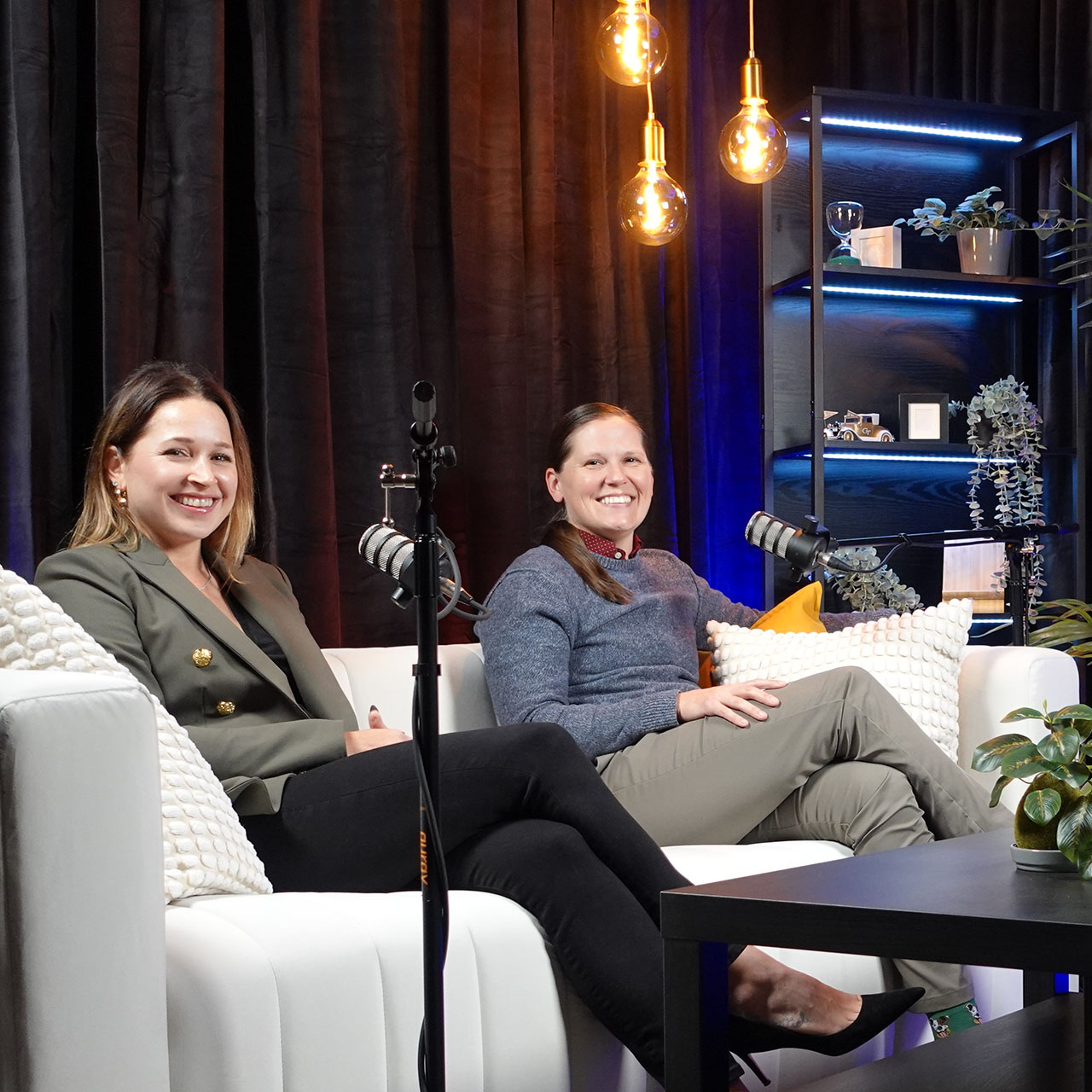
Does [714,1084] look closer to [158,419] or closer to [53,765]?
[53,765]

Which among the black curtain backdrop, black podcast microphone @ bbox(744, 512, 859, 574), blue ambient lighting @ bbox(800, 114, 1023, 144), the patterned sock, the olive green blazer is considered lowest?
the patterned sock

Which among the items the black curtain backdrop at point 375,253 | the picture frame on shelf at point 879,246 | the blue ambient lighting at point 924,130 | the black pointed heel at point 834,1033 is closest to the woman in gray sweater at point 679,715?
the black pointed heel at point 834,1033

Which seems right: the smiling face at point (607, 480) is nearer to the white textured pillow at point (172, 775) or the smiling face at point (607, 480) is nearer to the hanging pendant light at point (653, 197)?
the hanging pendant light at point (653, 197)

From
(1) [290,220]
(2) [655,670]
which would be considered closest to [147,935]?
(2) [655,670]

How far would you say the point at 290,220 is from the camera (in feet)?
9.30

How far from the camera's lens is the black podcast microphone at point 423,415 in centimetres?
134

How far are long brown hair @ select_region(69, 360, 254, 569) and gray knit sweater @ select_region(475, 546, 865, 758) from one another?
0.50 meters

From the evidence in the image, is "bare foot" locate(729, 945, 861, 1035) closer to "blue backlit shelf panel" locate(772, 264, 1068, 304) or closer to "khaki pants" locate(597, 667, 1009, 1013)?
"khaki pants" locate(597, 667, 1009, 1013)

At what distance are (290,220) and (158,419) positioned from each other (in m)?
0.77

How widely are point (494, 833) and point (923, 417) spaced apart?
2.57m

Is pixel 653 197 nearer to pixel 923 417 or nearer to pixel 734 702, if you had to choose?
pixel 734 702

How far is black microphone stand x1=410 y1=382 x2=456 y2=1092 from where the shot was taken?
1.30 metres

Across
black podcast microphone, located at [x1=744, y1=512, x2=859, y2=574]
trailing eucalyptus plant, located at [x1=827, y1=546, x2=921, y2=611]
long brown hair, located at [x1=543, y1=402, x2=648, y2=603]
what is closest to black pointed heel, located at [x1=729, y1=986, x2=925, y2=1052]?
black podcast microphone, located at [x1=744, y1=512, x2=859, y2=574]

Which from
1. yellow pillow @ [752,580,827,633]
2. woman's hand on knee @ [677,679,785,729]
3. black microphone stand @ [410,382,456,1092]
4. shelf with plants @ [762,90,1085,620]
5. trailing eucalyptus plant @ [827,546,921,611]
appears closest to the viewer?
black microphone stand @ [410,382,456,1092]
